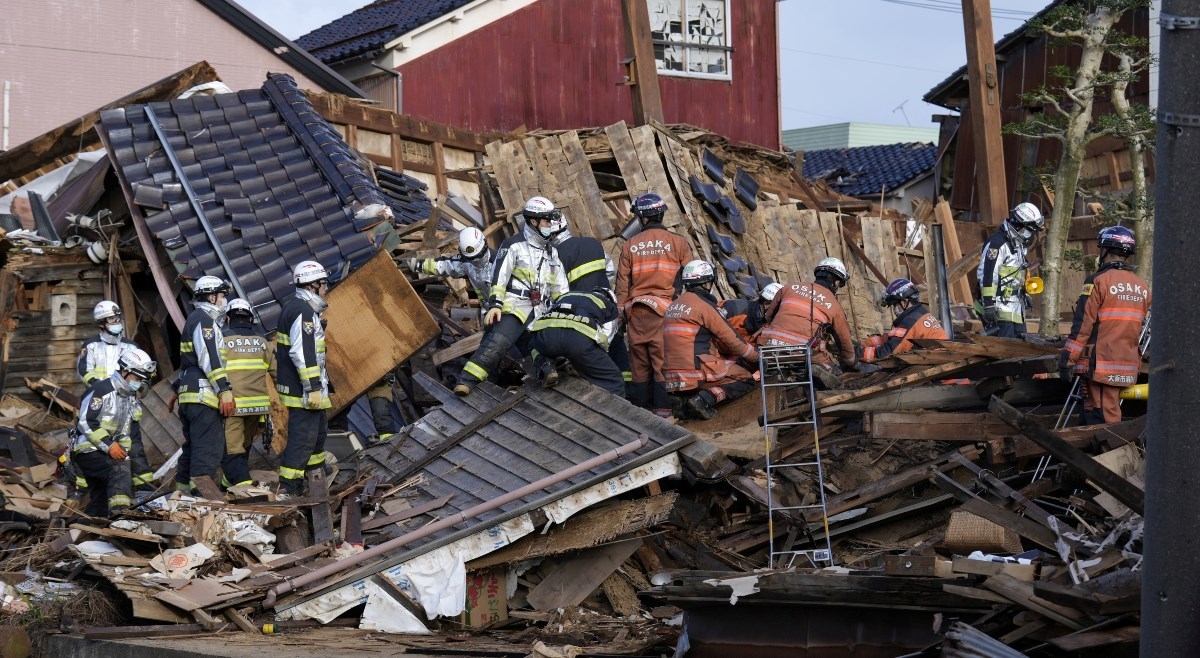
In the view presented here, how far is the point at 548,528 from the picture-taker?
951cm

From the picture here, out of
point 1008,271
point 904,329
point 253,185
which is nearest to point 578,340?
point 904,329

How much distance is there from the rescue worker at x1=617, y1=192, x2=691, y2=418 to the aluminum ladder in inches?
46.9

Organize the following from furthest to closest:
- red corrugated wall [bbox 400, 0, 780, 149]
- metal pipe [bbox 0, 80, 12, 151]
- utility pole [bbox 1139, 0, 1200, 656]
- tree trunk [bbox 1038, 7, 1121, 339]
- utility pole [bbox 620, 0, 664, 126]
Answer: red corrugated wall [bbox 400, 0, 780, 149], metal pipe [bbox 0, 80, 12, 151], utility pole [bbox 620, 0, 664, 126], tree trunk [bbox 1038, 7, 1121, 339], utility pole [bbox 1139, 0, 1200, 656]

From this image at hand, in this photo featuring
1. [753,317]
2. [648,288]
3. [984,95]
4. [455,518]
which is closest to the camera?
[455,518]

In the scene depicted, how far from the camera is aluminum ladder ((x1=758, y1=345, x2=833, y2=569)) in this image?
948cm

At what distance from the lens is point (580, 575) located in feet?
31.8

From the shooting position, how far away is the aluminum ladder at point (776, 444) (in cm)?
948

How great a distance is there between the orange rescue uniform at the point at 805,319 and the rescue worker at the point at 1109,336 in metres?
2.01

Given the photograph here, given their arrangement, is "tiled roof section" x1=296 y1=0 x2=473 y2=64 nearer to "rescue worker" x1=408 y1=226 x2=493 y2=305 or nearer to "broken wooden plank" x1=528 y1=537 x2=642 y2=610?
"rescue worker" x1=408 y1=226 x2=493 y2=305

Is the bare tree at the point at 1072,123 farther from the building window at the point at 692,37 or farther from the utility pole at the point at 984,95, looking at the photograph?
the building window at the point at 692,37

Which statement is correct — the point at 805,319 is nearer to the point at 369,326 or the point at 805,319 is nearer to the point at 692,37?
the point at 369,326

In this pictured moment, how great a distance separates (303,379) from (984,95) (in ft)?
38.1

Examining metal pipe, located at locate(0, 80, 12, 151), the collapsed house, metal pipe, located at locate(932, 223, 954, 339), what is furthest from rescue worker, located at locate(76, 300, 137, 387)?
metal pipe, located at locate(0, 80, 12, 151)

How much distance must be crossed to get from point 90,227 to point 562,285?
6.69m
